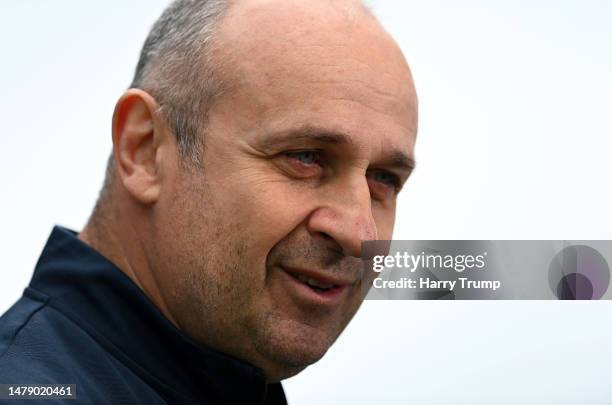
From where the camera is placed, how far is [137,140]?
262 cm

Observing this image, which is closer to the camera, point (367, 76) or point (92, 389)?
point (92, 389)

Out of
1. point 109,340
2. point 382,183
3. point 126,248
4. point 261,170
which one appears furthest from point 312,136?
point 109,340

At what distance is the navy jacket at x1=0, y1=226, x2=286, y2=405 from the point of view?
2262 mm

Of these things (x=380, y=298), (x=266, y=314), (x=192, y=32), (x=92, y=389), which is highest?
(x=192, y=32)

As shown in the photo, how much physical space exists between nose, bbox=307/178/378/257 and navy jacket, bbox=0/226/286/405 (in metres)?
0.46

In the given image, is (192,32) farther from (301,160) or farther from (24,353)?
(24,353)

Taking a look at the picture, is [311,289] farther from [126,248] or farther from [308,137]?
[126,248]

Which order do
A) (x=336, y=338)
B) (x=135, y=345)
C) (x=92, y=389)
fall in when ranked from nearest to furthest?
(x=92, y=389) < (x=135, y=345) < (x=336, y=338)

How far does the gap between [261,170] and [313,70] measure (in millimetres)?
329

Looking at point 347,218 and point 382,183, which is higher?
point 382,183

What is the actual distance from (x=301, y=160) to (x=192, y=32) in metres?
0.55

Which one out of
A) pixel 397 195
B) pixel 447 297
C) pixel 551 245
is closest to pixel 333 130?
pixel 397 195

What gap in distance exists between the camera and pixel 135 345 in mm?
2400

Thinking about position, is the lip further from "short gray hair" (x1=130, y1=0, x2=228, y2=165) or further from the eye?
"short gray hair" (x1=130, y1=0, x2=228, y2=165)
